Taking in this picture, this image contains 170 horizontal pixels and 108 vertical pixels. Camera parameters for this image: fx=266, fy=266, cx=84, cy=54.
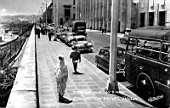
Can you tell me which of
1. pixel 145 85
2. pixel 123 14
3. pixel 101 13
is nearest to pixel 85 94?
pixel 145 85

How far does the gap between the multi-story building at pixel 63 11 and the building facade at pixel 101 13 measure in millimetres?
32482

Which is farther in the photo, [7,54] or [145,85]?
[7,54]

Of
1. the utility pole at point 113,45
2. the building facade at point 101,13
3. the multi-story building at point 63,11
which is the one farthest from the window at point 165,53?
the multi-story building at point 63,11

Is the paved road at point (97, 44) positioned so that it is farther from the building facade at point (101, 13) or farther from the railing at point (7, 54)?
the building facade at point (101, 13)

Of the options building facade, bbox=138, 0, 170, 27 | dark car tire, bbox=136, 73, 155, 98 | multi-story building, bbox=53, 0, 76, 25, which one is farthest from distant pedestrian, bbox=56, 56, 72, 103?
multi-story building, bbox=53, 0, 76, 25

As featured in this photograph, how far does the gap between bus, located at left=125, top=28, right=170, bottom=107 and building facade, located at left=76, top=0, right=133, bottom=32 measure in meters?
49.9

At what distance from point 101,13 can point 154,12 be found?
32830 millimetres

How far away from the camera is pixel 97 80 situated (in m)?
14.2

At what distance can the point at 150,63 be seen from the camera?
10.2 metres

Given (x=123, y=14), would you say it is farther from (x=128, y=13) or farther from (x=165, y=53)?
(x=165, y=53)

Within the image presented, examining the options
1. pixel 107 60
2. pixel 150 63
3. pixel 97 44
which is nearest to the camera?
pixel 150 63

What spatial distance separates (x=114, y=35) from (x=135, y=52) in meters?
1.40

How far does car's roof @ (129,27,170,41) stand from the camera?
967 cm

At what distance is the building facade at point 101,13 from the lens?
208 ft
